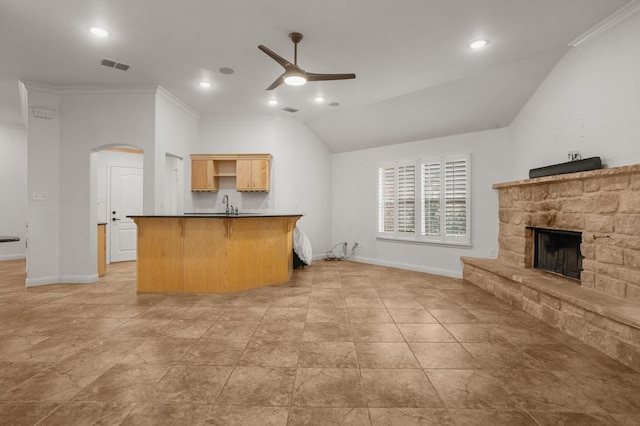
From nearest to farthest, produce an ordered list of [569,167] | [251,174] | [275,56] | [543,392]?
1. [543,392]
2. [275,56]
3. [569,167]
4. [251,174]

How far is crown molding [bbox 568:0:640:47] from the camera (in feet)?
9.36

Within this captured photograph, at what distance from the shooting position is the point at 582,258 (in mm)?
3367

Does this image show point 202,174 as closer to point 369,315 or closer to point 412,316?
point 369,315

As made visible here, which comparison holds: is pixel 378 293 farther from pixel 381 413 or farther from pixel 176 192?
pixel 176 192

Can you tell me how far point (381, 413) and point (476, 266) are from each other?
3.59 metres

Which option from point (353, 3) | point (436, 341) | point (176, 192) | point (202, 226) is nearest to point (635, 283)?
point (436, 341)

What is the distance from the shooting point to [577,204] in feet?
10.9

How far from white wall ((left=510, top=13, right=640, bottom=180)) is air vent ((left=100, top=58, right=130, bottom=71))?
18.9 ft

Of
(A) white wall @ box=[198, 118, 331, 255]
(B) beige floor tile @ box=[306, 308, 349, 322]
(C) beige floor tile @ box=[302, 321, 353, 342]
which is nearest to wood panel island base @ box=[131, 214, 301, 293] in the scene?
(B) beige floor tile @ box=[306, 308, 349, 322]

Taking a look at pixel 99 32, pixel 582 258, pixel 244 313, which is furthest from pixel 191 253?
pixel 582 258

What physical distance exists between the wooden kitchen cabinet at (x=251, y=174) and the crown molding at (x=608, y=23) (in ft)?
16.3

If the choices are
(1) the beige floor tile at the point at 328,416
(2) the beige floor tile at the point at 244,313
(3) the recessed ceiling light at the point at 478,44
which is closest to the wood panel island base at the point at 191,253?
(2) the beige floor tile at the point at 244,313

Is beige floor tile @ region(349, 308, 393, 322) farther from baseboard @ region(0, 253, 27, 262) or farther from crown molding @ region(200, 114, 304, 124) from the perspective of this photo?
baseboard @ region(0, 253, 27, 262)

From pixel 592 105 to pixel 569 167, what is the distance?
704 millimetres
